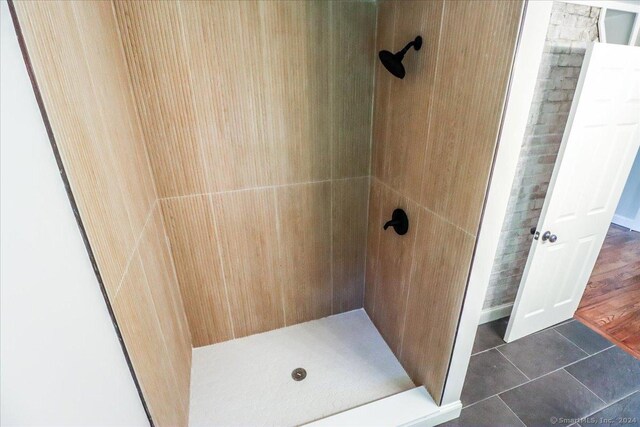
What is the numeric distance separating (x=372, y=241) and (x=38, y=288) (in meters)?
1.74

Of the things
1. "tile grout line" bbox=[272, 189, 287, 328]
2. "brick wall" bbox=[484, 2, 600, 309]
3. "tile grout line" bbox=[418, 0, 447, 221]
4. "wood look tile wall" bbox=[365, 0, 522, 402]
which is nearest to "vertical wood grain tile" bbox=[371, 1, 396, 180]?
"wood look tile wall" bbox=[365, 0, 522, 402]

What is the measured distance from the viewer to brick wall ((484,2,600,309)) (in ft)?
5.32

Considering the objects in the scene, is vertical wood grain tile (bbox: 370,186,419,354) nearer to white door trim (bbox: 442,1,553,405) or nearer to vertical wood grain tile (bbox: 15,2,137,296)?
white door trim (bbox: 442,1,553,405)

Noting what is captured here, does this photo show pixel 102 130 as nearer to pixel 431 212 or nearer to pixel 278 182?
pixel 278 182

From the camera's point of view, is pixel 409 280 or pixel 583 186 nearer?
pixel 409 280

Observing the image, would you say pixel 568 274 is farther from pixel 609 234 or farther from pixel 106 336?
pixel 106 336

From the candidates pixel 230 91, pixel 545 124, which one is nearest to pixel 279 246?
pixel 230 91

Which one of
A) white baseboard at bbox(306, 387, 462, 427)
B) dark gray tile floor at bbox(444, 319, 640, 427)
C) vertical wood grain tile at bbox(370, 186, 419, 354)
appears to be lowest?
dark gray tile floor at bbox(444, 319, 640, 427)

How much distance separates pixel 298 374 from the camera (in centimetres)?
179

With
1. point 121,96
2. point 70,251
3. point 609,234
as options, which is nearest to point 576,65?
point 121,96

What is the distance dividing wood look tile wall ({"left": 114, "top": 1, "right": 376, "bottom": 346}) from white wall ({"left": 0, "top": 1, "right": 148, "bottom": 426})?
91cm

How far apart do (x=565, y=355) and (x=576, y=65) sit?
1.82 meters

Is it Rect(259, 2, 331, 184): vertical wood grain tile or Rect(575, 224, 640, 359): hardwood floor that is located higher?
Rect(259, 2, 331, 184): vertical wood grain tile

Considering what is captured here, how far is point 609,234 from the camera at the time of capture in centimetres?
353
